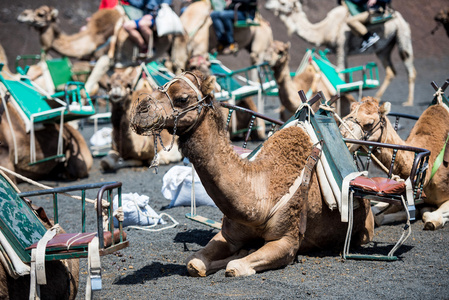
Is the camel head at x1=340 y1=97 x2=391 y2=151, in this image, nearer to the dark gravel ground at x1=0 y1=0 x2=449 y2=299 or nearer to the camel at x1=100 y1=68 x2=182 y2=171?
the dark gravel ground at x1=0 y1=0 x2=449 y2=299

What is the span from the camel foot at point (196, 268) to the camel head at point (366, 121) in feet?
5.91

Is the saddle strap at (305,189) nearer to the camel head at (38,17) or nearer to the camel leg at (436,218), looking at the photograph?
the camel leg at (436,218)

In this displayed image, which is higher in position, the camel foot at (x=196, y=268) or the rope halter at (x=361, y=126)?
the rope halter at (x=361, y=126)

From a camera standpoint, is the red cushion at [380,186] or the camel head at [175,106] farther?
the red cushion at [380,186]

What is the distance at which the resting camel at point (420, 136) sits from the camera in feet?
17.4

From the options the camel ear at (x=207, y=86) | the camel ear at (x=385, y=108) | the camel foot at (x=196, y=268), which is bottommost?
the camel foot at (x=196, y=268)

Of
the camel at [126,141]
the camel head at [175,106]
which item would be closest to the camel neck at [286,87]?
the camel at [126,141]

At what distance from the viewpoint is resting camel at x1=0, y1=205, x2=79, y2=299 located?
10.4ft

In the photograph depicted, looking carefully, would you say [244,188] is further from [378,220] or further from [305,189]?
[378,220]

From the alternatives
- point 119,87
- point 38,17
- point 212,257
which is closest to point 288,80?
point 119,87

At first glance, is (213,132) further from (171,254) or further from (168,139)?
(168,139)

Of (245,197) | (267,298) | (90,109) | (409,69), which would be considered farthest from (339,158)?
(409,69)

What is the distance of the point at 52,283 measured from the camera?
11.0 feet

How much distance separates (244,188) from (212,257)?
2.09 ft
